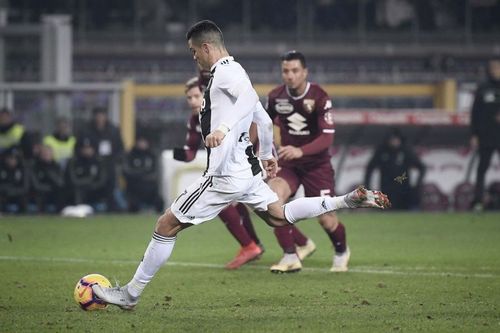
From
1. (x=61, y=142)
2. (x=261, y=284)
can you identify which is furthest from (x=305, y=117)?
(x=61, y=142)

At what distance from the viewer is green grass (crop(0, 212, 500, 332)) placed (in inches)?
300

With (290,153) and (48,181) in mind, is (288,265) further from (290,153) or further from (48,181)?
(48,181)

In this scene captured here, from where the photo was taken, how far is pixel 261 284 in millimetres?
9867

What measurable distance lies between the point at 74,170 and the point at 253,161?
12.5m

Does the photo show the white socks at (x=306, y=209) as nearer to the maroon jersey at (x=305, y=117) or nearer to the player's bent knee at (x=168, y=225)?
the player's bent knee at (x=168, y=225)

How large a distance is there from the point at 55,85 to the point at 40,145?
4.02 feet

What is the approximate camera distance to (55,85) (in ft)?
70.6

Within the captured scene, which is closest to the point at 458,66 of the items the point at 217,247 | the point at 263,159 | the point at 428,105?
the point at 428,105

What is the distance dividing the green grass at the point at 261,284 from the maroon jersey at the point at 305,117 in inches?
46.3

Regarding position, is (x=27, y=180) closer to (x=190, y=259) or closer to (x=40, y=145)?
(x=40, y=145)

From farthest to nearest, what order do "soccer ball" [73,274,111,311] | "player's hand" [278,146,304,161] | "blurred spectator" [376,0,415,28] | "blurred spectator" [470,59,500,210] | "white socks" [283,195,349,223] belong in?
"blurred spectator" [376,0,415,28], "blurred spectator" [470,59,500,210], "player's hand" [278,146,304,161], "white socks" [283,195,349,223], "soccer ball" [73,274,111,311]

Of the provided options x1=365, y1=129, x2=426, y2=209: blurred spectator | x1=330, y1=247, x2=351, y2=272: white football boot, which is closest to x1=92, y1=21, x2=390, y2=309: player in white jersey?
x1=330, y1=247, x2=351, y2=272: white football boot

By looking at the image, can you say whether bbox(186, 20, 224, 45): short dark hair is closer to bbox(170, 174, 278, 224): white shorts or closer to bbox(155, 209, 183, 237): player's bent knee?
bbox(170, 174, 278, 224): white shorts

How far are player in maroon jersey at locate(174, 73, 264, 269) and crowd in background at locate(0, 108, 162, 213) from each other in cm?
905
